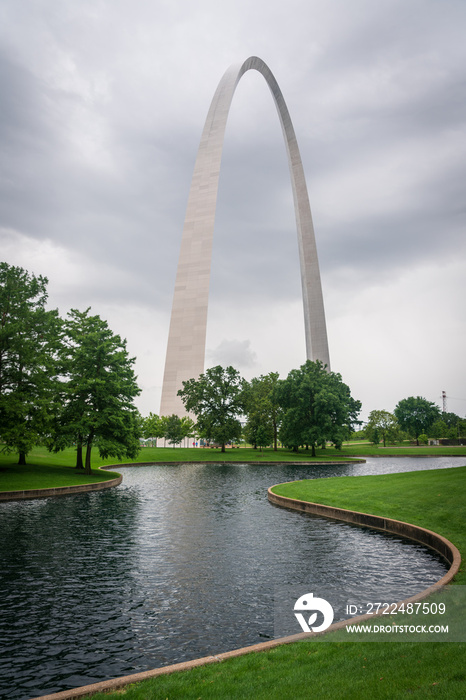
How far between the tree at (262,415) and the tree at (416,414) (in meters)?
47.6

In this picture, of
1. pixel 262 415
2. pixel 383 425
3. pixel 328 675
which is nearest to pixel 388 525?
pixel 328 675

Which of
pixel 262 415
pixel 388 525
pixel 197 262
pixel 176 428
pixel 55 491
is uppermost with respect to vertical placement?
pixel 197 262

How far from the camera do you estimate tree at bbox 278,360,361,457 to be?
5734cm

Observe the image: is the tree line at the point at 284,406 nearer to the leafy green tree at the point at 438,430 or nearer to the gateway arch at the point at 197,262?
the gateway arch at the point at 197,262

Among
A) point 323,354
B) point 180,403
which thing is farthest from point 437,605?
point 323,354

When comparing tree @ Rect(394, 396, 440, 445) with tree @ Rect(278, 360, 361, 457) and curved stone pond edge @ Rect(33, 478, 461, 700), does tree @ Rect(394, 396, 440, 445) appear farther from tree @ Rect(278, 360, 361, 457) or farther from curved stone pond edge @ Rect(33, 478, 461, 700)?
curved stone pond edge @ Rect(33, 478, 461, 700)

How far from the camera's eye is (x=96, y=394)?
1291 inches

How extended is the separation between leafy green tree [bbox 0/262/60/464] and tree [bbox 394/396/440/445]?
89947mm

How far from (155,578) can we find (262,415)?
180 feet

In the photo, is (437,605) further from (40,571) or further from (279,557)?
(40,571)

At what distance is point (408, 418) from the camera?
105000 millimetres

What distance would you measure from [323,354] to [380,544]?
188ft

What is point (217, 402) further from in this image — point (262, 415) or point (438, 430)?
point (438, 430)

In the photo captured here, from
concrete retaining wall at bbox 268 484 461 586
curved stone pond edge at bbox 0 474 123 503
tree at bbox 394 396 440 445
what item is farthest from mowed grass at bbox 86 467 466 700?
tree at bbox 394 396 440 445
